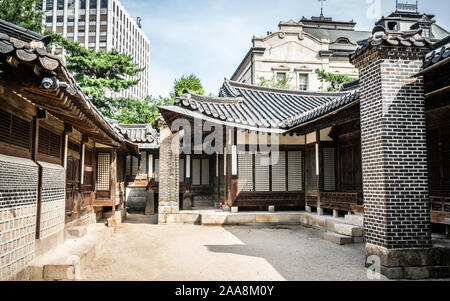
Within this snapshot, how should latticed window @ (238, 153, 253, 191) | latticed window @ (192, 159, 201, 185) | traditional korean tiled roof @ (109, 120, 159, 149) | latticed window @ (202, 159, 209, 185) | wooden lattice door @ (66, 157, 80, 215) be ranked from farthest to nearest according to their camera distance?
1. latticed window @ (202, 159, 209, 185)
2. latticed window @ (192, 159, 201, 185)
3. traditional korean tiled roof @ (109, 120, 159, 149)
4. latticed window @ (238, 153, 253, 191)
5. wooden lattice door @ (66, 157, 80, 215)

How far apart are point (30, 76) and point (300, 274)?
5132mm

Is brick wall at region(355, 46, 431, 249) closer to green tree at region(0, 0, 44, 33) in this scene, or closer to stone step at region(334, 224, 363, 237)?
stone step at region(334, 224, 363, 237)

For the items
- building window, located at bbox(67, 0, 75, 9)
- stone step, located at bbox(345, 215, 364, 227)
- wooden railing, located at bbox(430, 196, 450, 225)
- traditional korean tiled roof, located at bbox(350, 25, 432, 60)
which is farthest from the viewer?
building window, located at bbox(67, 0, 75, 9)

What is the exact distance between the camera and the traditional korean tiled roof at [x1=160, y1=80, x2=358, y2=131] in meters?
11.0

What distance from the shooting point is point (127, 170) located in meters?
18.7

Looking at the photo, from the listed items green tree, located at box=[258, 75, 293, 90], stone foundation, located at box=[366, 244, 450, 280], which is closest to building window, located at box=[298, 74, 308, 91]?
green tree, located at box=[258, 75, 293, 90]

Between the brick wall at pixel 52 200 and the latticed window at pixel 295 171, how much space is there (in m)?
8.36

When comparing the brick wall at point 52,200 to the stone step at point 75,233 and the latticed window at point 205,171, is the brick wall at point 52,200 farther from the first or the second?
the latticed window at point 205,171

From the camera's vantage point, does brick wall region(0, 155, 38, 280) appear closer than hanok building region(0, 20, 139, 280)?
No

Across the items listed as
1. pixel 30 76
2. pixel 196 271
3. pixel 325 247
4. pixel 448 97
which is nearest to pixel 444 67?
pixel 448 97

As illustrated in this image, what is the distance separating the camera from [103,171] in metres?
12.6

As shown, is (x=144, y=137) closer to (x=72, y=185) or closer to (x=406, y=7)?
(x=72, y=185)

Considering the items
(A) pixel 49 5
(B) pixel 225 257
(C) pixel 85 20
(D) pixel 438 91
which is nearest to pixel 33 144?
(B) pixel 225 257

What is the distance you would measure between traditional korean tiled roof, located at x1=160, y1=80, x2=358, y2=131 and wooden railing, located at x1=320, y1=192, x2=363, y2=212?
2558 millimetres
